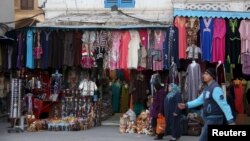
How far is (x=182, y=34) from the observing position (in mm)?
12133

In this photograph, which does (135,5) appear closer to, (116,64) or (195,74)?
(116,64)

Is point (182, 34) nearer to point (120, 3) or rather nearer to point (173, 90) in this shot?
point (173, 90)

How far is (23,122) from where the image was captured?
1280cm

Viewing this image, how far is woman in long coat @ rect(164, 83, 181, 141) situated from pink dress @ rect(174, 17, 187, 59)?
43.3 inches

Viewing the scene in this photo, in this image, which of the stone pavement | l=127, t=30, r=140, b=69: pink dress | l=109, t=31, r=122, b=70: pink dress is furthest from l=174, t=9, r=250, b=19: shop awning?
the stone pavement

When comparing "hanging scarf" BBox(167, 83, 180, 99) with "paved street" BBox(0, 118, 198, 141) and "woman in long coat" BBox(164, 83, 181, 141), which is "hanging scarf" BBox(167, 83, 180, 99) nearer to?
"woman in long coat" BBox(164, 83, 181, 141)

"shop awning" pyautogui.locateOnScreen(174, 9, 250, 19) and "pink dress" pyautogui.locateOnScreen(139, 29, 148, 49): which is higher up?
"shop awning" pyautogui.locateOnScreen(174, 9, 250, 19)

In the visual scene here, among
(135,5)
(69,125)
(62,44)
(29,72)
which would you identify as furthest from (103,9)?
(69,125)

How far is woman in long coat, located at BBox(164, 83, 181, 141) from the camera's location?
1100cm

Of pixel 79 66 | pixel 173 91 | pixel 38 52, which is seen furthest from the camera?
pixel 79 66

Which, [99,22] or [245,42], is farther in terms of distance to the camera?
[99,22]

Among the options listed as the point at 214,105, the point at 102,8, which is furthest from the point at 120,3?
the point at 214,105

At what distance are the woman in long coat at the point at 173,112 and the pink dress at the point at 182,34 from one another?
1.10 meters

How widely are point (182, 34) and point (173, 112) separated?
2261mm
